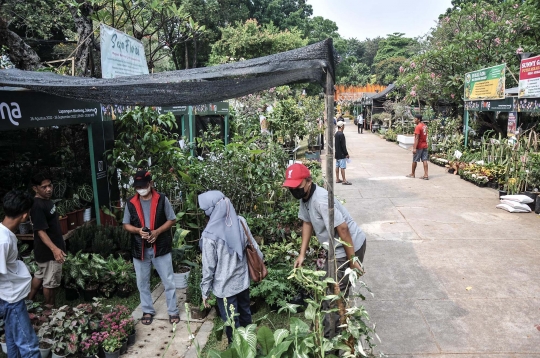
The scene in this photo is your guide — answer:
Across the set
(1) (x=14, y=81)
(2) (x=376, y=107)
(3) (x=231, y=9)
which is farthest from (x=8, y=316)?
(2) (x=376, y=107)

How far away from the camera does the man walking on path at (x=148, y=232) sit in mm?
4248

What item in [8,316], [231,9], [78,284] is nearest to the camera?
[8,316]

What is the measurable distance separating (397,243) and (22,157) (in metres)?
6.11

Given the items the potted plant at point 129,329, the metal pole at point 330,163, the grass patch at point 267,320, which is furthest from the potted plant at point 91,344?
the metal pole at point 330,163

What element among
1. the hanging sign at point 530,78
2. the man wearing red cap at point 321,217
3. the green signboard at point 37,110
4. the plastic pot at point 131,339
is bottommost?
the plastic pot at point 131,339

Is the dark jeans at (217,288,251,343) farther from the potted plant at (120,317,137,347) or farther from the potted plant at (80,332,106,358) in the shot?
the potted plant at (80,332,106,358)

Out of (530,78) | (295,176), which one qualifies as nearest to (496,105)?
(530,78)

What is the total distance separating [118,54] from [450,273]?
17.7 feet

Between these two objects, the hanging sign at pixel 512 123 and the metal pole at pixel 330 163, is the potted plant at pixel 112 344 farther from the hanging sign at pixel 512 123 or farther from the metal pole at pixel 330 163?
the hanging sign at pixel 512 123

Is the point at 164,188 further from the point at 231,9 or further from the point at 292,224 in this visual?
the point at 231,9

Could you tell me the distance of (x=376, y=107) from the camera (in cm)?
3372

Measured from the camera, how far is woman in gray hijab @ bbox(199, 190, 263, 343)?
11.3 feet

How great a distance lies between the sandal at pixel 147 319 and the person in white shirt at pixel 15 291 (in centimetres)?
113

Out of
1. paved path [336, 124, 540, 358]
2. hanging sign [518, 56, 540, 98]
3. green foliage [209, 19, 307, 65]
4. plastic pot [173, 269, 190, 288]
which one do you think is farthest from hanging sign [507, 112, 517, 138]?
green foliage [209, 19, 307, 65]
